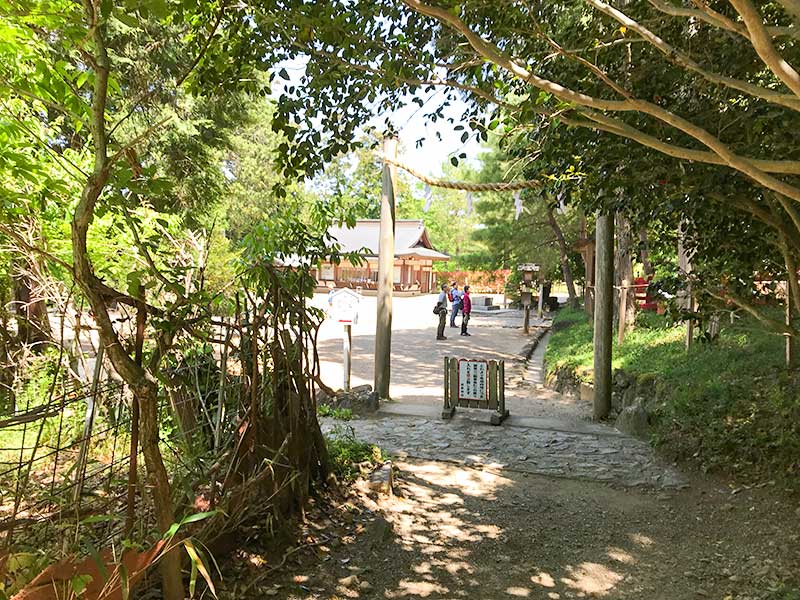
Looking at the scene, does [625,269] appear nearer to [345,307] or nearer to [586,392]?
[586,392]

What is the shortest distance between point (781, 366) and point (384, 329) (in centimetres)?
498

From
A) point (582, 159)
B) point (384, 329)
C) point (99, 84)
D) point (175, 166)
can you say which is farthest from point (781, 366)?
point (175, 166)

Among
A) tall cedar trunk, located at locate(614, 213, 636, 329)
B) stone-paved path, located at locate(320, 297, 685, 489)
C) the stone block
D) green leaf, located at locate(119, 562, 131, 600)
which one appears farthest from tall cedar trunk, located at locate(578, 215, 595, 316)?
green leaf, located at locate(119, 562, 131, 600)

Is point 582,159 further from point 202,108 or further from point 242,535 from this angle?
point 202,108

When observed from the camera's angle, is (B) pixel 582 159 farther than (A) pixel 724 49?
Yes

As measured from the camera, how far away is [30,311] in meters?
6.81

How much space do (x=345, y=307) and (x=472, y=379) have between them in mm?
2418

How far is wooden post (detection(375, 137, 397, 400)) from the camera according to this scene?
321 inches

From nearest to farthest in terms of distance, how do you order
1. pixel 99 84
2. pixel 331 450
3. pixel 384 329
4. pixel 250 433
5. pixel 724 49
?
pixel 99 84 → pixel 250 433 → pixel 724 49 → pixel 331 450 → pixel 384 329

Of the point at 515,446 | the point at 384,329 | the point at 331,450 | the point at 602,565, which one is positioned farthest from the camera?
the point at 384,329

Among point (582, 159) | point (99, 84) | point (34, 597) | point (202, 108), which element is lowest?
point (34, 597)

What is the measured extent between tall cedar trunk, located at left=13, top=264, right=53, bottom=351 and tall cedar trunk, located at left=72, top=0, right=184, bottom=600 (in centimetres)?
322

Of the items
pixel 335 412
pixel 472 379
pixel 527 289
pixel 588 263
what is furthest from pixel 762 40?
pixel 527 289

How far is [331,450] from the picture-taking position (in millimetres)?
4922
